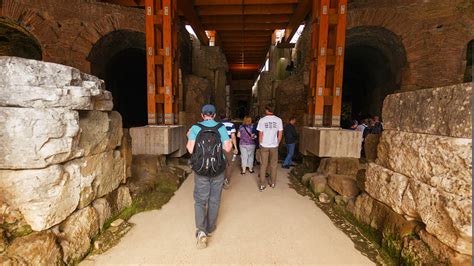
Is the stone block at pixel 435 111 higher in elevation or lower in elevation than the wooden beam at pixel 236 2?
lower

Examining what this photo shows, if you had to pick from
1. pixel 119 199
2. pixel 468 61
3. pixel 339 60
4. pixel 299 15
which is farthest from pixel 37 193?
pixel 468 61

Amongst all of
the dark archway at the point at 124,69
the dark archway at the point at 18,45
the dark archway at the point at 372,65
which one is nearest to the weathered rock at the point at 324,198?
the dark archway at the point at 372,65

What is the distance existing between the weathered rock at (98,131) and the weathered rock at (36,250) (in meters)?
0.83

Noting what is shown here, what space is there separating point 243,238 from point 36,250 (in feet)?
6.20

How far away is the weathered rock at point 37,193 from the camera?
1768mm

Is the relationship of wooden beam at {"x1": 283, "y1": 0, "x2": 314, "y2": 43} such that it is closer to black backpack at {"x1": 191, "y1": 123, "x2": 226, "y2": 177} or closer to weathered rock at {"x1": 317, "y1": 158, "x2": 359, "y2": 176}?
weathered rock at {"x1": 317, "y1": 158, "x2": 359, "y2": 176}

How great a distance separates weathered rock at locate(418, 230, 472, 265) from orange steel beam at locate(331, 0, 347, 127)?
10.9 ft

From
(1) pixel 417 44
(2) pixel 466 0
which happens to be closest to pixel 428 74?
(1) pixel 417 44

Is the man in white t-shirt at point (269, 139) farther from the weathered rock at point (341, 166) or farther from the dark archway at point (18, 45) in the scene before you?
the dark archway at point (18, 45)

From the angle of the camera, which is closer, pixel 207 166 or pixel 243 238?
pixel 207 166

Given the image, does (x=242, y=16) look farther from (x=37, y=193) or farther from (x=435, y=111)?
(x=37, y=193)

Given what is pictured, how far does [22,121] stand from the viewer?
1.76 m

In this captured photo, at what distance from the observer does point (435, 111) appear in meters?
1.82

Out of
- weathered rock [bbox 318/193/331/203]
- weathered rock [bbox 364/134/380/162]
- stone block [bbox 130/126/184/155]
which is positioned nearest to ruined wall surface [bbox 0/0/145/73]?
stone block [bbox 130/126/184/155]
